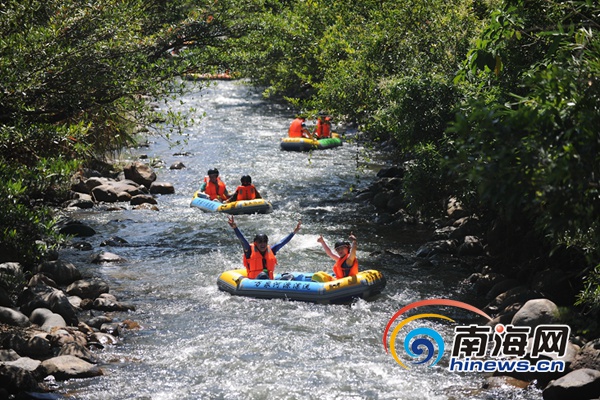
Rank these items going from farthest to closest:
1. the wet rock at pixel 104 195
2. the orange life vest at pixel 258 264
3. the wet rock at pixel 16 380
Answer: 1. the wet rock at pixel 104 195
2. the orange life vest at pixel 258 264
3. the wet rock at pixel 16 380

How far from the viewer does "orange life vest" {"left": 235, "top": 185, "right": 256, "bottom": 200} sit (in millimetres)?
18719

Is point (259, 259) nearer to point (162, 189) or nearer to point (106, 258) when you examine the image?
point (106, 258)

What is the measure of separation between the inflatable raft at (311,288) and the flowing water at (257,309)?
152 millimetres

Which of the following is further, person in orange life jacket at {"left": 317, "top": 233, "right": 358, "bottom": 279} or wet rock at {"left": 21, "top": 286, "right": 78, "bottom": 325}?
person in orange life jacket at {"left": 317, "top": 233, "right": 358, "bottom": 279}

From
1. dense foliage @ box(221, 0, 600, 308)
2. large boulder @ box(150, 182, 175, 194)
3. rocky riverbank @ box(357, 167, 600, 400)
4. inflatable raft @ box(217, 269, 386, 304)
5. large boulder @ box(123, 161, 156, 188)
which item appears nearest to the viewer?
dense foliage @ box(221, 0, 600, 308)

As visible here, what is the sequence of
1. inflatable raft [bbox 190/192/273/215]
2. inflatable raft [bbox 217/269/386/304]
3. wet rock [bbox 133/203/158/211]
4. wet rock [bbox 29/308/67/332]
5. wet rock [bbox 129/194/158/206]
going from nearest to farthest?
wet rock [bbox 29/308/67/332], inflatable raft [bbox 217/269/386/304], inflatable raft [bbox 190/192/273/215], wet rock [bbox 133/203/158/211], wet rock [bbox 129/194/158/206]

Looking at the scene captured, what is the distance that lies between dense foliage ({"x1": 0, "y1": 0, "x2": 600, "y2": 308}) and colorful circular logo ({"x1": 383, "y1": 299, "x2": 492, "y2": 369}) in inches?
79.6

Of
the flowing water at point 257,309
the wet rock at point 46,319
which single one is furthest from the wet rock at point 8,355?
the wet rock at point 46,319

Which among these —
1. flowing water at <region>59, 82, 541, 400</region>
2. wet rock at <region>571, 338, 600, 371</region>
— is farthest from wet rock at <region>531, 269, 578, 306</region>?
wet rock at <region>571, 338, 600, 371</region>

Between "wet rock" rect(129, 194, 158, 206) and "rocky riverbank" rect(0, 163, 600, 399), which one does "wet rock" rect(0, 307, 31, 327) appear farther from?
"wet rock" rect(129, 194, 158, 206)

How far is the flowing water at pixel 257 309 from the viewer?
360 inches

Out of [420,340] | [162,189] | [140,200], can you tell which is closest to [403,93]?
[420,340]

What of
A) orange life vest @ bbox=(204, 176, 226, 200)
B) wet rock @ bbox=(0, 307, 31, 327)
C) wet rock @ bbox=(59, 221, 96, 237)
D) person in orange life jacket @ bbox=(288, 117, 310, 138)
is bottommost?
wet rock @ bbox=(0, 307, 31, 327)

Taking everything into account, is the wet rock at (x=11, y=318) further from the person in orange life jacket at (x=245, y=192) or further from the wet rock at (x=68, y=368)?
the person in orange life jacket at (x=245, y=192)
